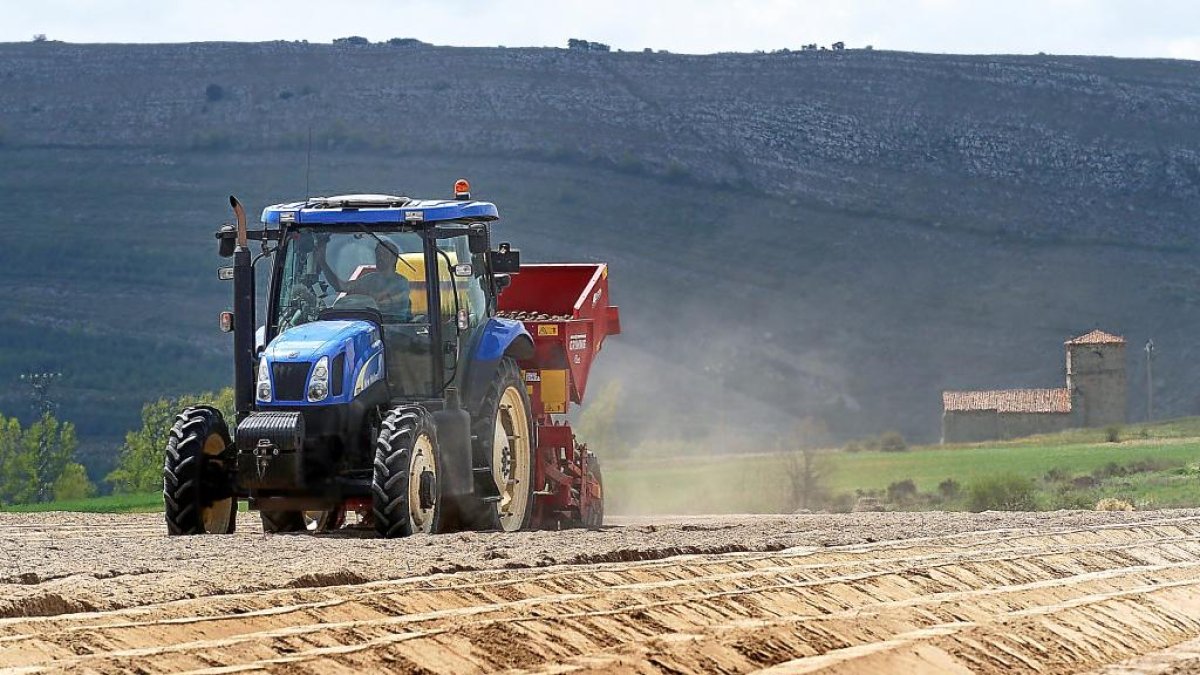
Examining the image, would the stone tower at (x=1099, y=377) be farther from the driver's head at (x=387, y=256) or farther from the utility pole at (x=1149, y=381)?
the driver's head at (x=387, y=256)

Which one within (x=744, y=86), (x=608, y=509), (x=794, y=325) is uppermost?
(x=744, y=86)

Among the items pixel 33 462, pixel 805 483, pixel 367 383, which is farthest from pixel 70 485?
pixel 367 383

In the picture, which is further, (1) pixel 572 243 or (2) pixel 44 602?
(1) pixel 572 243

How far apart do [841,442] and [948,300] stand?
18.8 m

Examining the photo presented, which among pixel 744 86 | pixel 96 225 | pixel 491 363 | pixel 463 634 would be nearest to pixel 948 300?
pixel 744 86

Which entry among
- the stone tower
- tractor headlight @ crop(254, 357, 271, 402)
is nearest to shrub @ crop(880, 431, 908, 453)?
the stone tower

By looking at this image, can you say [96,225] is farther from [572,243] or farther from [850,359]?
[850,359]

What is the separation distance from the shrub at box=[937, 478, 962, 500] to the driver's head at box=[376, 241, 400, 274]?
2826 cm

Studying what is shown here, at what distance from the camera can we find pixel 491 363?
1725 cm

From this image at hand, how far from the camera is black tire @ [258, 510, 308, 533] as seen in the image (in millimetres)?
17656

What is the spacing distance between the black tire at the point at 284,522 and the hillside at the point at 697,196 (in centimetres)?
6716

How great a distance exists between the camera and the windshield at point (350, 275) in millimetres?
16812

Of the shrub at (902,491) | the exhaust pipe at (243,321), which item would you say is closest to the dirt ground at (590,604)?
the exhaust pipe at (243,321)

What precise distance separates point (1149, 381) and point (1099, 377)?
9.29m
